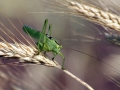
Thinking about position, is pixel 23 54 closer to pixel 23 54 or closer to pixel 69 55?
pixel 23 54

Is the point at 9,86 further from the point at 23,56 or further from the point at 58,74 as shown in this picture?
the point at 58,74

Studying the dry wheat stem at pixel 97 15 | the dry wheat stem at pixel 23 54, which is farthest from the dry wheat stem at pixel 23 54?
the dry wheat stem at pixel 97 15

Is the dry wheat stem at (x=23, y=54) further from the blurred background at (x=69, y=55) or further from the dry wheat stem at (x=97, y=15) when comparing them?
the dry wheat stem at (x=97, y=15)

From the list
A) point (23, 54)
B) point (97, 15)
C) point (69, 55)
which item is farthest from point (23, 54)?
point (69, 55)

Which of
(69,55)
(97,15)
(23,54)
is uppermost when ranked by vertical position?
(97,15)

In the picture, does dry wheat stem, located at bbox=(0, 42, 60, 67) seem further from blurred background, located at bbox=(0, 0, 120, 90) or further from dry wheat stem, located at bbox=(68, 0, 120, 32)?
dry wheat stem, located at bbox=(68, 0, 120, 32)

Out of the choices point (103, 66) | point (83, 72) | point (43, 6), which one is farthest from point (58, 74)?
point (43, 6)

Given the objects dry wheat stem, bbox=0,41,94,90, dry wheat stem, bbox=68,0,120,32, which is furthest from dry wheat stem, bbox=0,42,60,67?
dry wheat stem, bbox=68,0,120,32
